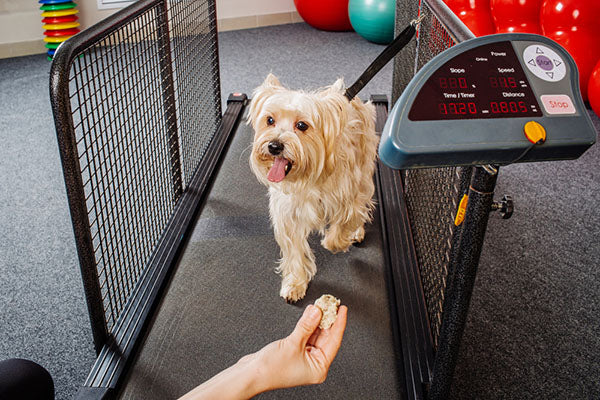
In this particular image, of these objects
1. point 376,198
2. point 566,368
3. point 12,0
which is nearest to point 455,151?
point 566,368

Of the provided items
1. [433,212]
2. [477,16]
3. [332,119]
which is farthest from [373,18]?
[332,119]

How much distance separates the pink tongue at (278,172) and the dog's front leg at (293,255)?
8.7 inches

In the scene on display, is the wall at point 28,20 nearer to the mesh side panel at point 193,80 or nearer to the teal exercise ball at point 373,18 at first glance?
the teal exercise ball at point 373,18

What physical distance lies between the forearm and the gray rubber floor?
64cm

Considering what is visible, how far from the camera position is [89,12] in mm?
4758

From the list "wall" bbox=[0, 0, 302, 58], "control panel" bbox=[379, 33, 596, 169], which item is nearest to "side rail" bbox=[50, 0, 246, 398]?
"control panel" bbox=[379, 33, 596, 169]

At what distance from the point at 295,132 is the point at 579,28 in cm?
247

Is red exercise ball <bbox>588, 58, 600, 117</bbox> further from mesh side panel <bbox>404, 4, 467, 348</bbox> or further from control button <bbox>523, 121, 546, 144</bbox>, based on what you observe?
control button <bbox>523, 121, 546, 144</bbox>

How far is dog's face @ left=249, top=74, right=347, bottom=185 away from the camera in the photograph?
160cm

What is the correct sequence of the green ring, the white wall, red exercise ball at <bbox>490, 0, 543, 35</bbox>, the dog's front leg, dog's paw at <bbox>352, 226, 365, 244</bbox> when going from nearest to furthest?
1. the dog's front leg
2. dog's paw at <bbox>352, 226, 365, 244</bbox>
3. red exercise ball at <bbox>490, 0, 543, 35</bbox>
4. the green ring
5. the white wall

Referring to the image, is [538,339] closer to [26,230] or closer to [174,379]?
[174,379]

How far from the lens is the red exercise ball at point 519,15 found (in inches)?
132

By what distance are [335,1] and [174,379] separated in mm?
4327

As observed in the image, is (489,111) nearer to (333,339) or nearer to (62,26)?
(333,339)
